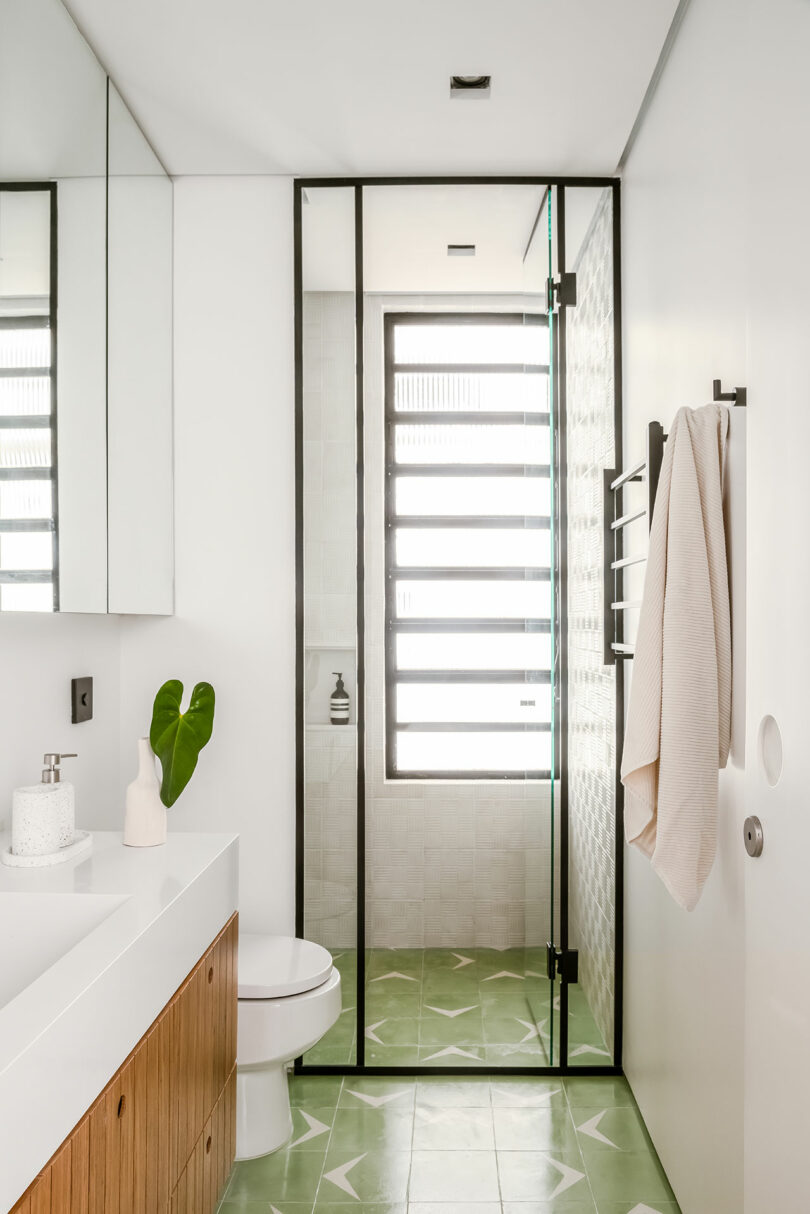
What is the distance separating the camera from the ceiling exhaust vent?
2098 millimetres

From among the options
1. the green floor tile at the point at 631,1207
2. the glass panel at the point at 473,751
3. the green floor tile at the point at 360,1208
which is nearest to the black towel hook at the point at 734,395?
the glass panel at the point at 473,751

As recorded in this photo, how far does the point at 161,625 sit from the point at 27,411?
97 cm

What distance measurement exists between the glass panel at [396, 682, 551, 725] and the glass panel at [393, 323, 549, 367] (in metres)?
0.92

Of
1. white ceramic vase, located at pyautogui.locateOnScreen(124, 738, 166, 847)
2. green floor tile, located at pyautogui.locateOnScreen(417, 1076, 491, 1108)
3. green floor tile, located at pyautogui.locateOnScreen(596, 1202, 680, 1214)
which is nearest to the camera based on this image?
white ceramic vase, located at pyautogui.locateOnScreen(124, 738, 166, 847)

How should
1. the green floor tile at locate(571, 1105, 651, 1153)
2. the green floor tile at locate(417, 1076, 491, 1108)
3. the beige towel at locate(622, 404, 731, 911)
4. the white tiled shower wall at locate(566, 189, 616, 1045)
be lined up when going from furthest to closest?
the white tiled shower wall at locate(566, 189, 616, 1045) < the green floor tile at locate(417, 1076, 491, 1108) < the green floor tile at locate(571, 1105, 651, 1153) < the beige towel at locate(622, 404, 731, 911)

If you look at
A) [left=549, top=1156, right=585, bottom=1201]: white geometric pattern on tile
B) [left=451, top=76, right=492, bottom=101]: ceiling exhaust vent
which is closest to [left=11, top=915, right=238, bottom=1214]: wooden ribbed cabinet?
[left=549, top=1156, right=585, bottom=1201]: white geometric pattern on tile

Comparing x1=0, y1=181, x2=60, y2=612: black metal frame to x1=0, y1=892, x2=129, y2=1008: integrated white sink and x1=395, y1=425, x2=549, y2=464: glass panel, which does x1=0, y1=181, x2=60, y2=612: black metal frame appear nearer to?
x1=0, y1=892, x2=129, y2=1008: integrated white sink

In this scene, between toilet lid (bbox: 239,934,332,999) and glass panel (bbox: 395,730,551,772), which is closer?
toilet lid (bbox: 239,934,332,999)

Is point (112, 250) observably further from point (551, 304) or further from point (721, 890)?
point (721, 890)

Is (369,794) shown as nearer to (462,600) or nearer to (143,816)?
(462,600)

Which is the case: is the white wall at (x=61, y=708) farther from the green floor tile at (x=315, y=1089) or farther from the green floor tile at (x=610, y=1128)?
the green floor tile at (x=610, y=1128)

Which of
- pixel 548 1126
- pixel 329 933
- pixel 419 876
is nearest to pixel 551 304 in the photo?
pixel 419 876

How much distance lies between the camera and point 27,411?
1.66 m

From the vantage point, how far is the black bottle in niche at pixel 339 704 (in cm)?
253
